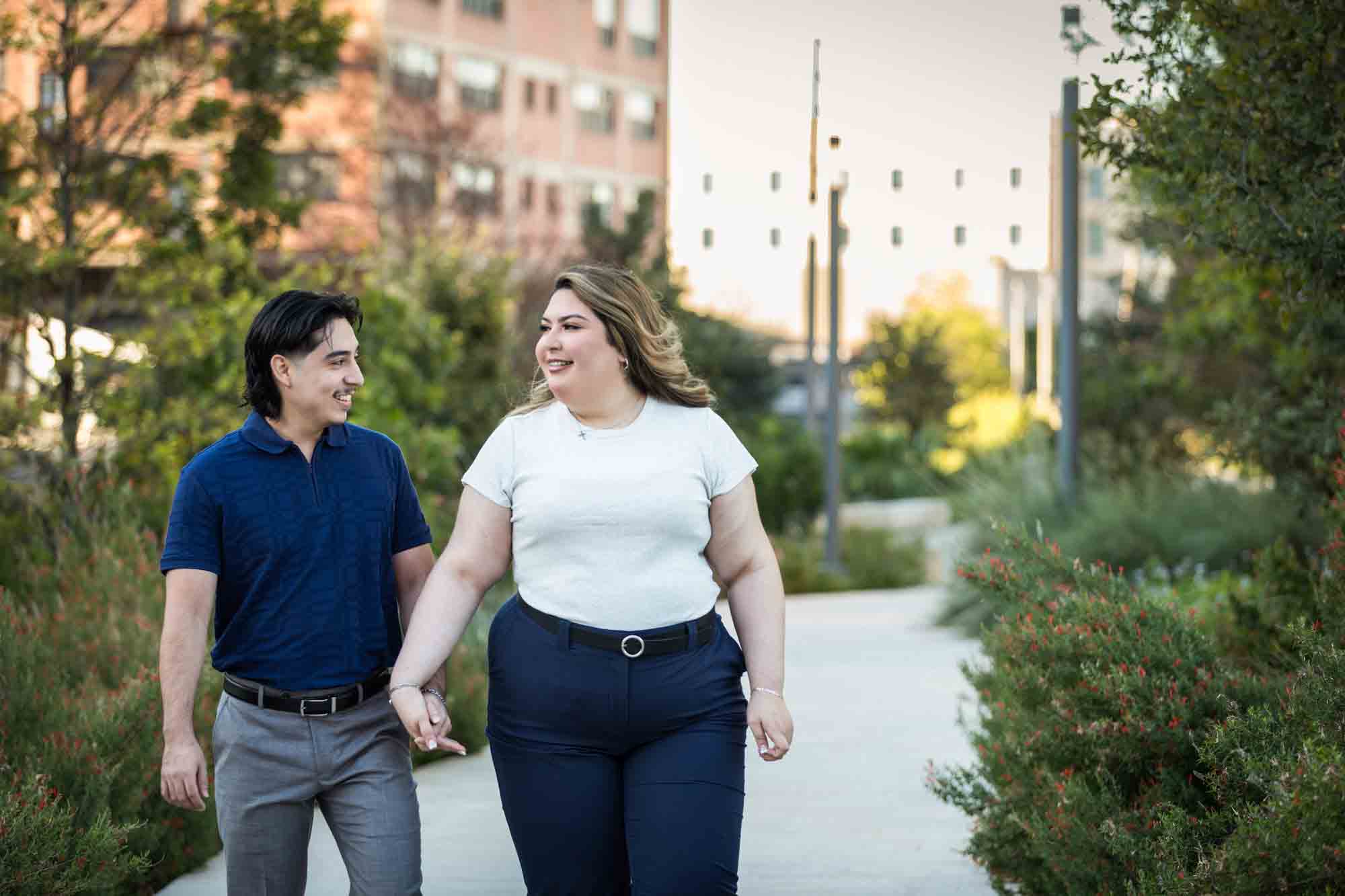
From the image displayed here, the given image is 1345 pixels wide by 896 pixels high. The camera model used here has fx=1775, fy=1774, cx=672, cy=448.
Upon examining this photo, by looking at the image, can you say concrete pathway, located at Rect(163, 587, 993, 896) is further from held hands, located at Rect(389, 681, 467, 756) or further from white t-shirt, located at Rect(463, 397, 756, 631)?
white t-shirt, located at Rect(463, 397, 756, 631)

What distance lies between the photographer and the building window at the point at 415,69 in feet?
133

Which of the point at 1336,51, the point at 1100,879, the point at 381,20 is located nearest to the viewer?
the point at 1100,879

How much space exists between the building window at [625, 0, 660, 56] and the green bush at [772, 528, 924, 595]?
3077 centimetres

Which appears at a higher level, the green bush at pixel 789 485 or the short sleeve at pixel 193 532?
the short sleeve at pixel 193 532

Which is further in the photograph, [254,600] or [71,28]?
[71,28]

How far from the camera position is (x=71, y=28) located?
1074 cm

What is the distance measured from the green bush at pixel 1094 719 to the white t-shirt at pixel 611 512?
1.29 m

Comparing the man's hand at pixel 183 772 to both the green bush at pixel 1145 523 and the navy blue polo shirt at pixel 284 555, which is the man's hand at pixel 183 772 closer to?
the navy blue polo shirt at pixel 284 555

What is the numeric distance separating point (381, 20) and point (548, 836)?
38947mm

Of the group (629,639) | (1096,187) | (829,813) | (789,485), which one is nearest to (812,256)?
(789,485)

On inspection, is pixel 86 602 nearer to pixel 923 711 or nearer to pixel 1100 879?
pixel 1100 879

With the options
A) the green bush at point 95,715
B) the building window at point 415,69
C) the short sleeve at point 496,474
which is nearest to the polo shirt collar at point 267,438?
the short sleeve at point 496,474

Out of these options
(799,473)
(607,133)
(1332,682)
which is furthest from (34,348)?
(607,133)

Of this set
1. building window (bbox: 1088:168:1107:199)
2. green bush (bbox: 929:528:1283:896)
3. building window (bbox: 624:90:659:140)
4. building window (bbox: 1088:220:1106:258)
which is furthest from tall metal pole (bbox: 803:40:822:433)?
building window (bbox: 1088:220:1106:258)
